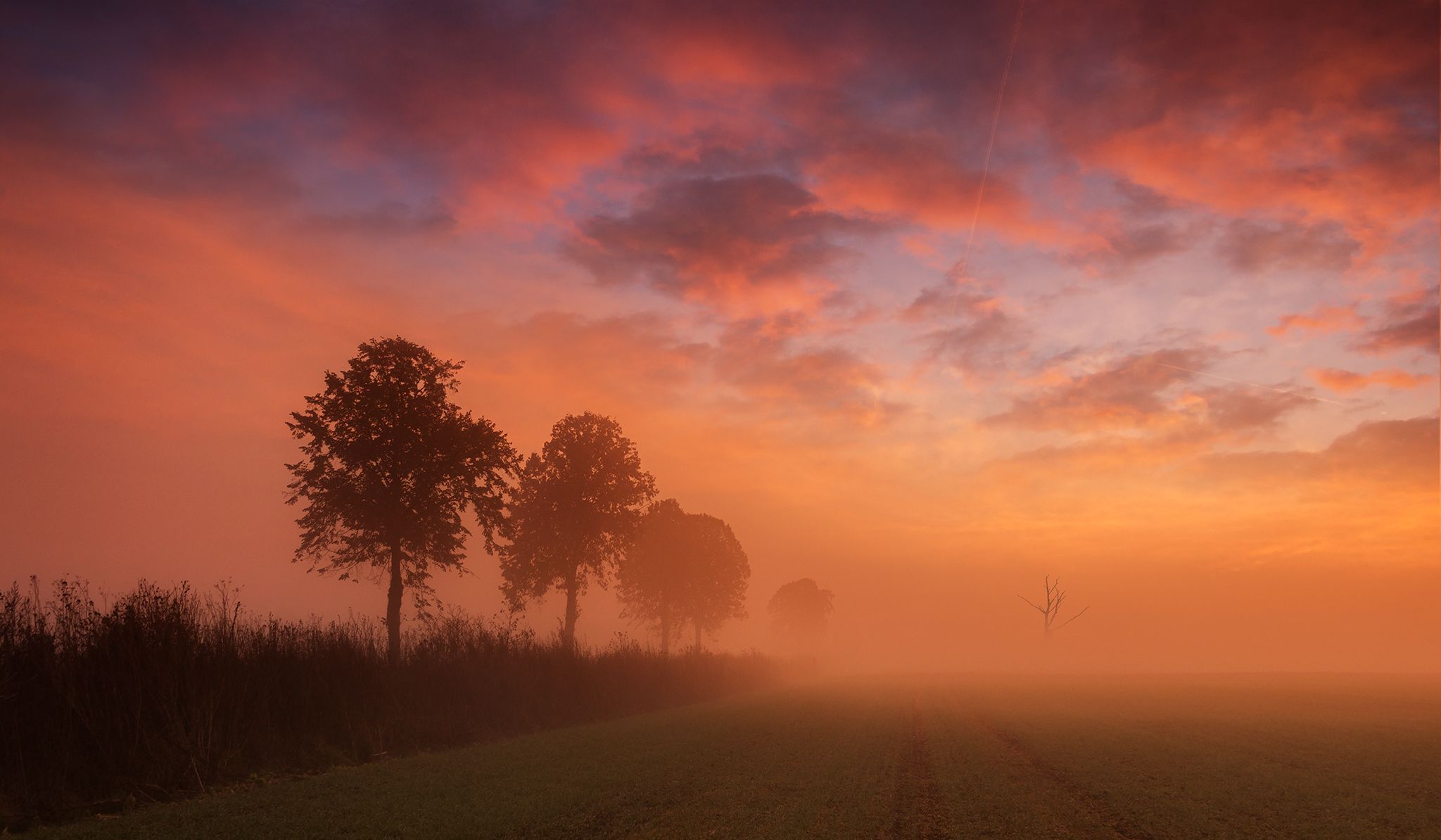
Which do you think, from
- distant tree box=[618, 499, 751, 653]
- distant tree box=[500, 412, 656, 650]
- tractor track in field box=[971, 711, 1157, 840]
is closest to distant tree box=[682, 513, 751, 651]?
distant tree box=[618, 499, 751, 653]

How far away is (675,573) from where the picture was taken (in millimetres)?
61344

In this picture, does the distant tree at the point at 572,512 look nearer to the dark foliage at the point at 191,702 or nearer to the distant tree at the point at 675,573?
the distant tree at the point at 675,573

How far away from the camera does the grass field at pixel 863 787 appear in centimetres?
923

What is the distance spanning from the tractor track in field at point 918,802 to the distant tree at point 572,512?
28499mm

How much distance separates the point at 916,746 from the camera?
16953 millimetres

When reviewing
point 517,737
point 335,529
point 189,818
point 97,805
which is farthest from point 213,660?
point 335,529

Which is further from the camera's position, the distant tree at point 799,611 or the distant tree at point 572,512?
the distant tree at point 799,611

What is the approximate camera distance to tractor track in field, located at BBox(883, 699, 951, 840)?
913 centimetres

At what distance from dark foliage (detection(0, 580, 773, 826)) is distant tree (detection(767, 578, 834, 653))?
9436 cm

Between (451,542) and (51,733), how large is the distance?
1925 cm

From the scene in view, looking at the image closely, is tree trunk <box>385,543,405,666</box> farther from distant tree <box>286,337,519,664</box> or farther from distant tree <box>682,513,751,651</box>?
distant tree <box>682,513,751,651</box>

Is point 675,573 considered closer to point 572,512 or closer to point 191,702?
point 572,512

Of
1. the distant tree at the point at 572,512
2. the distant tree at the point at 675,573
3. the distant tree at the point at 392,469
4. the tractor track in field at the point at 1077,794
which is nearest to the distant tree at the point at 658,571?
the distant tree at the point at 675,573

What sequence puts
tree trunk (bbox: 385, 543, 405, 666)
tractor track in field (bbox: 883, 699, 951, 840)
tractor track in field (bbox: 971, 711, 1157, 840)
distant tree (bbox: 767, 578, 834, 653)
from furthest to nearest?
distant tree (bbox: 767, 578, 834, 653) → tree trunk (bbox: 385, 543, 405, 666) → tractor track in field (bbox: 971, 711, 1157, 840) → tractor track in field (bbox: 883, 699, 951, 840)
